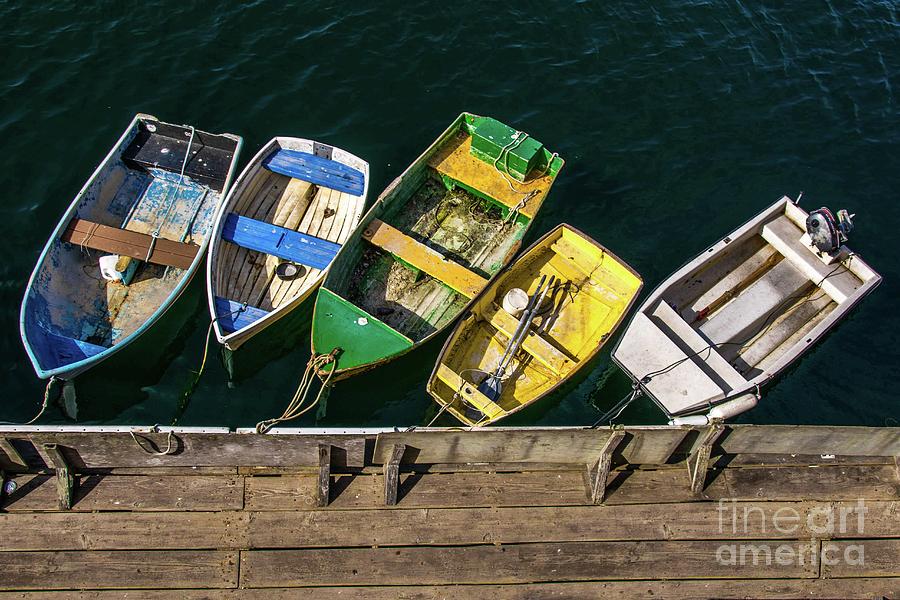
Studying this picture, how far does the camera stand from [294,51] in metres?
21.9

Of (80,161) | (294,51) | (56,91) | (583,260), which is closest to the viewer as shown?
(583,260)

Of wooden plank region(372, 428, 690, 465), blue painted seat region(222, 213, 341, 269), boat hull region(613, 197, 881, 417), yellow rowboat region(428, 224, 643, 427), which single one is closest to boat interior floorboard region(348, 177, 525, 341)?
yellow rowboat region(428, 224, 643, 427)

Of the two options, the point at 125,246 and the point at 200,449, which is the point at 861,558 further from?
the point at 125,246

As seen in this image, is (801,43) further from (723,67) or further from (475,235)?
(475,235)

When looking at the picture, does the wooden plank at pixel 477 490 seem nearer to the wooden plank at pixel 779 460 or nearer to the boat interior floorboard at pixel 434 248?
the wooden plank at pixel 779 460

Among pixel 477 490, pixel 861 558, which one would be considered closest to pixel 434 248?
pixel 477 490

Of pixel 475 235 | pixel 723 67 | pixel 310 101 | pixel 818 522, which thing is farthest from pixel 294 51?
pixel 818 522

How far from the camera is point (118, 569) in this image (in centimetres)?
1091

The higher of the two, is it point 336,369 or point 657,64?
point 657,64

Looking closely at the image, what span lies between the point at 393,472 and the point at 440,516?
111cm

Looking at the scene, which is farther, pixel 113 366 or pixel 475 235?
pixel 475 235

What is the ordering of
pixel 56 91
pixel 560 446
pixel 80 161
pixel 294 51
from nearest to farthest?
pixel 560 446 → pixel 80 161 → pixel 56 91 → pixel 294 51

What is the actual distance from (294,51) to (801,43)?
655 inches

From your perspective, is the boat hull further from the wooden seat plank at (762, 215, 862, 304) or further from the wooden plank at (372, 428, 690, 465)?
the wooden plank at (372, 428, 690, 465)
